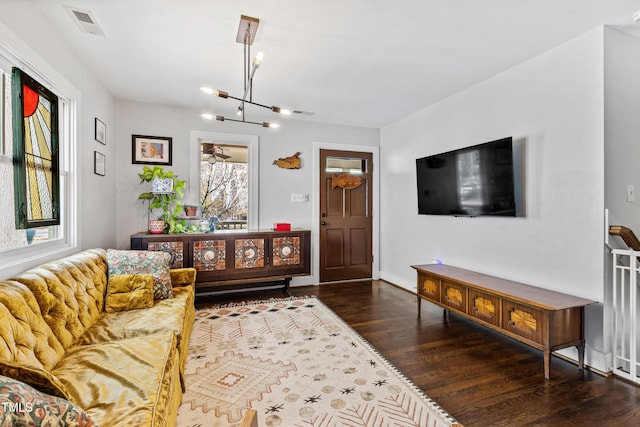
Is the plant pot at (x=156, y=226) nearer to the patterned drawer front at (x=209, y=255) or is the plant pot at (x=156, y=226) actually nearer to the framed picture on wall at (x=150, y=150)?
the patterned drawer front at (x=209, y=255)

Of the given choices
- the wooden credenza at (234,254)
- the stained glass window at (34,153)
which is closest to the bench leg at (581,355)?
the wooden credenza at (234,254)

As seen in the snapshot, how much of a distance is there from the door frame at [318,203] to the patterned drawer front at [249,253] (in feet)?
3.30

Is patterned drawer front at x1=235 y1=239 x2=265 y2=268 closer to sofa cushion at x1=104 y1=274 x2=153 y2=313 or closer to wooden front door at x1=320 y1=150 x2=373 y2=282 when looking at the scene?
wooden front door at x1=320 y1=150 x2=373 y2=282

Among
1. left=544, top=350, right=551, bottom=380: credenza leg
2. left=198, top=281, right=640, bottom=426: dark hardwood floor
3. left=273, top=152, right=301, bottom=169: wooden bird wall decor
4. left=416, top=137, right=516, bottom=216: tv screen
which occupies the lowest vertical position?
left=198, top=281, right=640, bottom=426: dark hardwood floor

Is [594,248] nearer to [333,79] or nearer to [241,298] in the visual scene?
[333,79]

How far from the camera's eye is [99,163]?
325cm

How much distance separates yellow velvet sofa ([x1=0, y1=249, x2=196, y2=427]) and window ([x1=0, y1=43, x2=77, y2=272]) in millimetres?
302

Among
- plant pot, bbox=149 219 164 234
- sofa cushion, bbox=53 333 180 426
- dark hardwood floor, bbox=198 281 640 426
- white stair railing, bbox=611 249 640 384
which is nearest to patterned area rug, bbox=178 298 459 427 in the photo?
dark hardwood floor, bbox=198 281 640 426

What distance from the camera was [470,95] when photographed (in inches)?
134

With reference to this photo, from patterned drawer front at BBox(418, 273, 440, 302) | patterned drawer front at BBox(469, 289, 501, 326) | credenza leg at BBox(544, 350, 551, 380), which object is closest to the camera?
credenza leg at BBox(544, 350, 551, 380)

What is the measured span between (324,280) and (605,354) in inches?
129

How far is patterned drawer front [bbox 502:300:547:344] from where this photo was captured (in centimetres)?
224

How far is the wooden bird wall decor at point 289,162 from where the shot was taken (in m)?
4.57

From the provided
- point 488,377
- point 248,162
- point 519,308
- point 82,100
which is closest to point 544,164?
point 519,308
